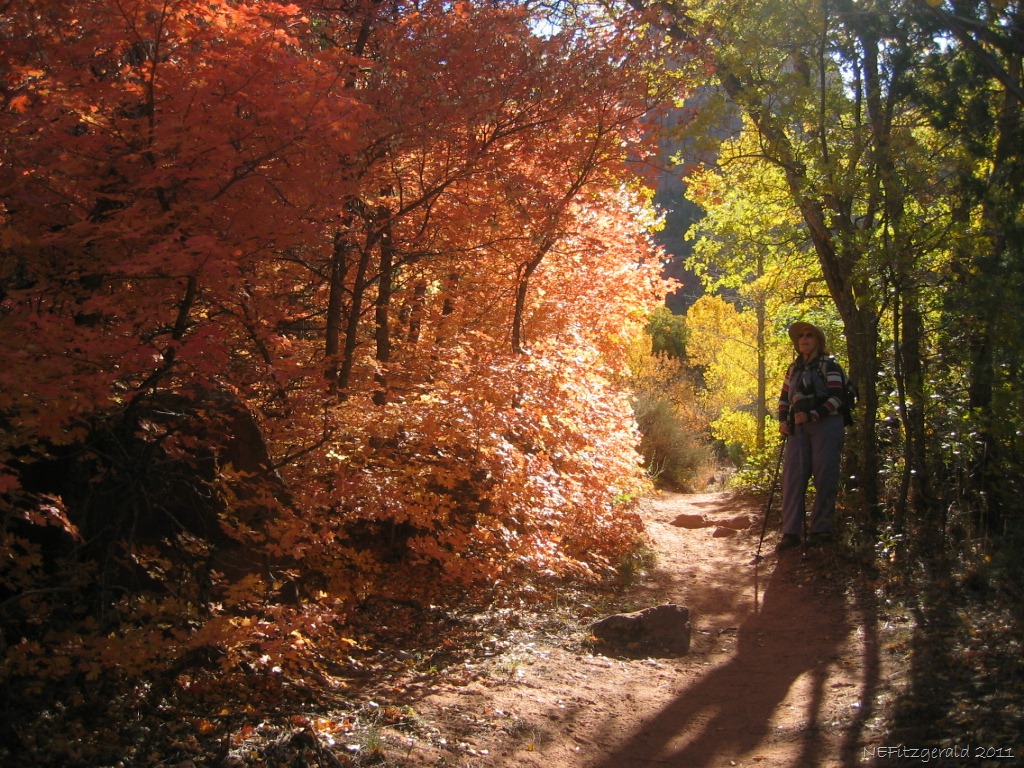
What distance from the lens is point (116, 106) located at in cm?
404

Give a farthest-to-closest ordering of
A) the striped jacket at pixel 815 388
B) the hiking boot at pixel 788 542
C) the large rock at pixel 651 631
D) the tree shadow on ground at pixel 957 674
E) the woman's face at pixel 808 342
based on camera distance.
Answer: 1. the hiking boot at pixel 788 542
2. the woman's face at pixel 808 342
3. the striped jacket at pixel 815 388
4. the large rock at pixel 651 631
5. the tree shadow on ground at pixel 957 674

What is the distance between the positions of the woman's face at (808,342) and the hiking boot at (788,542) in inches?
62.6

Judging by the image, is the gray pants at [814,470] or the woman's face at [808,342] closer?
the gray pants at [814,470]

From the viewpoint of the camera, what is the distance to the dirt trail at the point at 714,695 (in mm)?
3971

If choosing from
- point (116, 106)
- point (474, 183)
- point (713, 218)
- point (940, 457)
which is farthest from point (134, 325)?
point (713, 218)

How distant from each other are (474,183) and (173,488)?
3026 millimetres

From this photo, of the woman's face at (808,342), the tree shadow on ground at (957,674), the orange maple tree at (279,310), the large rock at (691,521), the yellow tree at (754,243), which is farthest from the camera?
the large rock at (691,521)

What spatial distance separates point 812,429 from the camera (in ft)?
22.6

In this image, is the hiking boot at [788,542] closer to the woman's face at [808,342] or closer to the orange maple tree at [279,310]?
the woman's face at [808,342]

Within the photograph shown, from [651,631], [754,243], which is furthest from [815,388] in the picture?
[754,243]

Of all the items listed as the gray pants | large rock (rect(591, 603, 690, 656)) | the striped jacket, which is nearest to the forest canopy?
the gray pants

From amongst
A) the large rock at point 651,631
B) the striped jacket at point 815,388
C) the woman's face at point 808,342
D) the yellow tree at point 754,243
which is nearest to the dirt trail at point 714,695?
the large rock at point 651,631

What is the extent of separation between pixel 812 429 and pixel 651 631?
2.29 meters

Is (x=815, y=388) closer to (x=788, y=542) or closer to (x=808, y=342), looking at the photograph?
(x=808, y=342)
